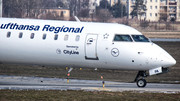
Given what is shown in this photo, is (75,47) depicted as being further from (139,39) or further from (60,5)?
(60,5)

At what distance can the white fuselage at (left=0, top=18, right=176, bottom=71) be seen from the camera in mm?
24561

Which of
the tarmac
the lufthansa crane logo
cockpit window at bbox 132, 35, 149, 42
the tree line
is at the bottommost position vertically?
the tarmac

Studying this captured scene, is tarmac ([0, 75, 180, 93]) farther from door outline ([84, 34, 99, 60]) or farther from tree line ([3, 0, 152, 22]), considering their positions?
tree line ([3, 0, 152, 22])

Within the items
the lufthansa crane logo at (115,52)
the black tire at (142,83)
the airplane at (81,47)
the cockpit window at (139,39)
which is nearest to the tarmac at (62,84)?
the black tire at (142,83)

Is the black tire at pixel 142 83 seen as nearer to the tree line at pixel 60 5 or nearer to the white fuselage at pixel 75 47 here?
the white fuselage at pixel 75 47

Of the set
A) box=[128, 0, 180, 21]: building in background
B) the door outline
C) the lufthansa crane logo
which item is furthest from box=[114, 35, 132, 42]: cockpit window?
box=[128, 0, 180, 21]: building in background

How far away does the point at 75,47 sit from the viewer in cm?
2567

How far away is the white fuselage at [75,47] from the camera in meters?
24.6

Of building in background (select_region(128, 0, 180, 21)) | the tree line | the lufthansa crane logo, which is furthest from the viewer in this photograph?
building in background (select_region(128, 0, 180, 21))

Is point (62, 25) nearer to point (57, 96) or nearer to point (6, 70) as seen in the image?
point (57, 96)

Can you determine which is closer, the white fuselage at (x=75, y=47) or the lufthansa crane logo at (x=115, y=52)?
the white fuselage at (x=75, y=47)

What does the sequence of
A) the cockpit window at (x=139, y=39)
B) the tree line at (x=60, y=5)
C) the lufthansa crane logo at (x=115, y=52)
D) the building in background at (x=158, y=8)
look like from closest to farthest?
the lufthansa crane logo at (x=115, y=52) < the cockpit window at (x=139, y=39) < the tree line at (x=60, y=5) < the building in background at (x=158, y=8)

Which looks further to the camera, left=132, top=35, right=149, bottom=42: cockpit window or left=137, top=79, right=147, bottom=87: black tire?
left=137, top=79, right=147, bottom=87: black tire

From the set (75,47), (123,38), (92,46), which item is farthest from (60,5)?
(123,38)
